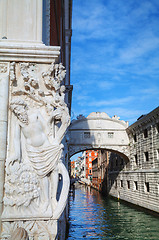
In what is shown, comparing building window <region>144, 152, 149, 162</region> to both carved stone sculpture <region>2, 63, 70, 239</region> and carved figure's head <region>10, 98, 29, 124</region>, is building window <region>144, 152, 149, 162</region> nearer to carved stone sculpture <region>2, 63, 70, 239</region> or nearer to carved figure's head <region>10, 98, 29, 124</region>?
carved stone sculpture <region>2, 63, 70, 239</region>

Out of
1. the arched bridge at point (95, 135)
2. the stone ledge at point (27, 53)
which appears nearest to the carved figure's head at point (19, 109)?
the stone ledge at point (27, 53)

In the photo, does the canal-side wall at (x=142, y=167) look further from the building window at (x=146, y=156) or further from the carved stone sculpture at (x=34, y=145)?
the carved stone sculpture at (x=34, y=145)

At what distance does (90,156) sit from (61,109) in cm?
7649

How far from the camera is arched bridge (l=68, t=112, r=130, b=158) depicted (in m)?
24.1

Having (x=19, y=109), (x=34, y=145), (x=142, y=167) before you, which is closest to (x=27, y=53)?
(x=19, y=109)

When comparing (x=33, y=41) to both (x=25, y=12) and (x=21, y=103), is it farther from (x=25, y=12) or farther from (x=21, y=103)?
(x=21, y=103)

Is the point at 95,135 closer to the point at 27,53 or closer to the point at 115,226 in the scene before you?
the point at 115,226

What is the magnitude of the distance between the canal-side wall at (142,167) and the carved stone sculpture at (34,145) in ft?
50.6

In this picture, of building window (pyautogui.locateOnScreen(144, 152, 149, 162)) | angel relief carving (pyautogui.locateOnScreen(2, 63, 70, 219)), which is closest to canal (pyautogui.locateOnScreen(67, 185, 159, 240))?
building window (pyautogui.locateOnScreen(144, 152, 149, 162))

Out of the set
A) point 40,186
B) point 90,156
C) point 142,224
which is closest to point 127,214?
point 142,224

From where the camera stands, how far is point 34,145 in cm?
290

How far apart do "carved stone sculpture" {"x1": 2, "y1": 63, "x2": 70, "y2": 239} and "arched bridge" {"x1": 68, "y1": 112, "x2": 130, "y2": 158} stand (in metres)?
20.8

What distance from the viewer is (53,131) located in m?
3.01

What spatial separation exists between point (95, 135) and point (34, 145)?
70.2 feet
